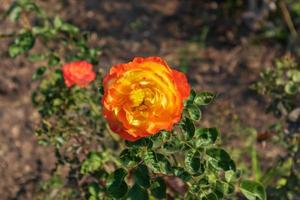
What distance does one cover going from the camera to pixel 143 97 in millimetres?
1803

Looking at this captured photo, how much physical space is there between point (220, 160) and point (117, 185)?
0.34 meters

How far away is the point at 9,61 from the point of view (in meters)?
3.99

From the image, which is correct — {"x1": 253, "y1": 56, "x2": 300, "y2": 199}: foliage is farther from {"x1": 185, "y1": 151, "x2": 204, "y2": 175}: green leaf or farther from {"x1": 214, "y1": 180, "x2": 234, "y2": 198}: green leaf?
{"x1": 185, "y1": 151, "x2": 204, "y2": 175}: green leaf

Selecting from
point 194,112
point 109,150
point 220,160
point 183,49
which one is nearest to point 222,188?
point 220,160

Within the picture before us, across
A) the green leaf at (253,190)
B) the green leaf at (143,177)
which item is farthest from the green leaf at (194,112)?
the green leaf at (253,190)

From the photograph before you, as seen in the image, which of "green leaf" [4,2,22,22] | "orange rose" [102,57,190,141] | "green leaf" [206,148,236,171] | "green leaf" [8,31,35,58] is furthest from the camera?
"green leaf" [4,2,22,22]

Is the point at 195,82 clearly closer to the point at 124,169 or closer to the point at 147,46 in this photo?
the point at 147,46

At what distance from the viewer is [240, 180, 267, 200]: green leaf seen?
2160mm

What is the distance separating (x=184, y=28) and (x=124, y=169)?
2.19 meters

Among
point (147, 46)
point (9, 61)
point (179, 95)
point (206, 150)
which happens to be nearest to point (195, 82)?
point (147, 46)

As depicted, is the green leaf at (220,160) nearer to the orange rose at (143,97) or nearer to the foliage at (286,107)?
the orange rose at (143,97)

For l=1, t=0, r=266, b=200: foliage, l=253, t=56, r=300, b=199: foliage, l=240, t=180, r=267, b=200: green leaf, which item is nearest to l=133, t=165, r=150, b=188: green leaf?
l=1, t=0, r=266, b=200: foliage

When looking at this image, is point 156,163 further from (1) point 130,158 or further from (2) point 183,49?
(2) point 183,49

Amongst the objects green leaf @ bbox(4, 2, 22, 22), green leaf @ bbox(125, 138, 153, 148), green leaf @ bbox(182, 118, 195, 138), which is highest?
green leaf @ bbox(4, 2, 22, 22)
